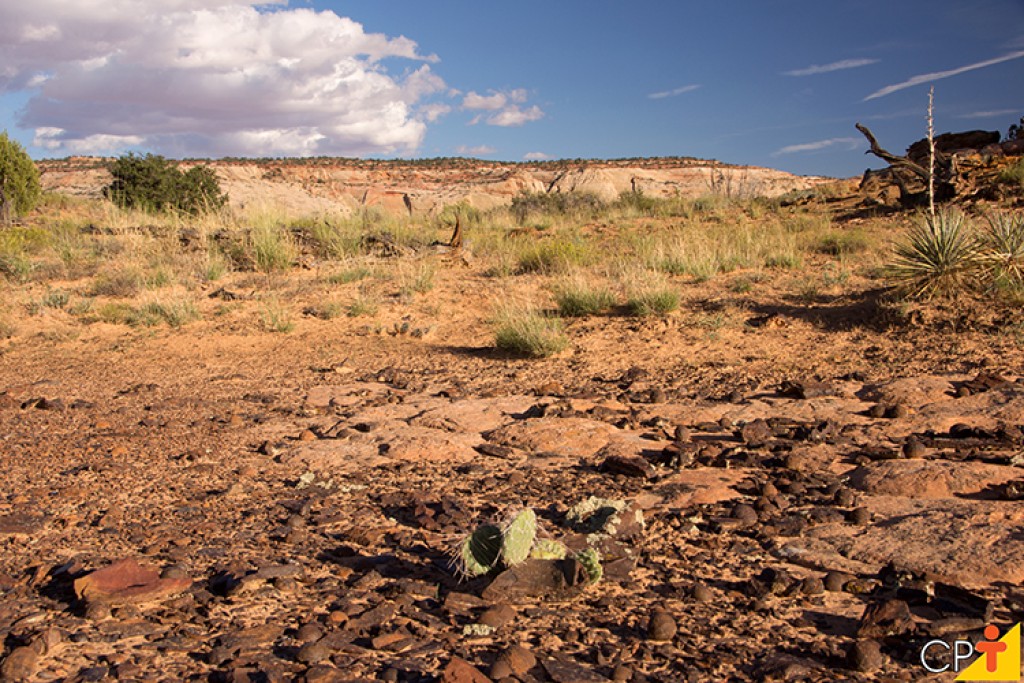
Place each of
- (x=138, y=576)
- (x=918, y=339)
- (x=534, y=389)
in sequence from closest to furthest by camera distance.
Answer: (x=138, y=576) < (x=534, y=389) < (x=918, y=339)

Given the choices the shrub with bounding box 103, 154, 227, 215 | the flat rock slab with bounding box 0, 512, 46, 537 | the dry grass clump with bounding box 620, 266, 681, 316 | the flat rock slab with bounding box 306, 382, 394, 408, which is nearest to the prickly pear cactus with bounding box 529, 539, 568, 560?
the flat rock slab with bounding box 0, 512, 46, 537

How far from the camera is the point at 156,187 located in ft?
67.8

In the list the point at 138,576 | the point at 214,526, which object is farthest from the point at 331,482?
the point at 138,576

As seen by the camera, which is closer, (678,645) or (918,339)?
(678,645)

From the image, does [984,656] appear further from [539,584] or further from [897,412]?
[897,412]

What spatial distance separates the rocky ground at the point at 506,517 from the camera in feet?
8.20

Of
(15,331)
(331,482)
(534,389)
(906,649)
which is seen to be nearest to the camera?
(906,649)

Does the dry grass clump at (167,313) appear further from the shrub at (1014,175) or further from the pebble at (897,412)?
the shrub at (1014,175)

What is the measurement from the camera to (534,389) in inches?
247

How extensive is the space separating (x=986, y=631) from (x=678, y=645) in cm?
99

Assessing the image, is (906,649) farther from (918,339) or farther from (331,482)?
(918,339)

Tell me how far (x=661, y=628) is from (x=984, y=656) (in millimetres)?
978

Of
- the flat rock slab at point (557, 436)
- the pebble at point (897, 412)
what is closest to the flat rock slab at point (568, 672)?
the flat rock slab at point (557, 436)

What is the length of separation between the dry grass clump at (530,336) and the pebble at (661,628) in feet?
15.6
